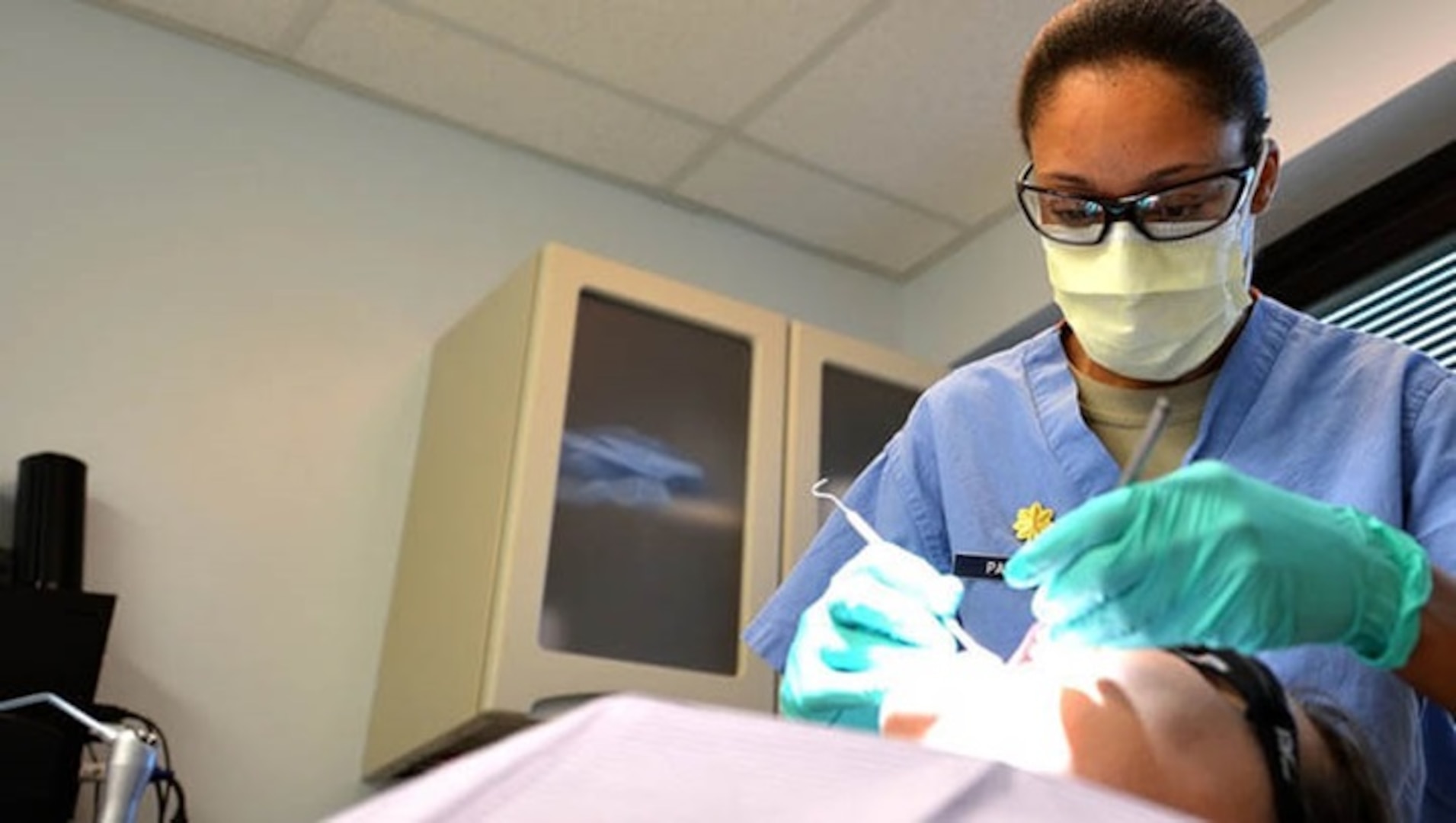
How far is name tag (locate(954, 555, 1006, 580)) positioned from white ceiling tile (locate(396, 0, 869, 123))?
1121mm

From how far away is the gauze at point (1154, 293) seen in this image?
3.79 ft

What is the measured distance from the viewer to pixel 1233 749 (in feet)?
2.52

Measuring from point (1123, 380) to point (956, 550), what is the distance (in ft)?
0.71

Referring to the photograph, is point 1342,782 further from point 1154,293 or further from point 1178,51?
point 1178,51

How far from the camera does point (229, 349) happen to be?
2107mm

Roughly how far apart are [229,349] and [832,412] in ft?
3.16

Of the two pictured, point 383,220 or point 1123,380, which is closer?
point 1123,380

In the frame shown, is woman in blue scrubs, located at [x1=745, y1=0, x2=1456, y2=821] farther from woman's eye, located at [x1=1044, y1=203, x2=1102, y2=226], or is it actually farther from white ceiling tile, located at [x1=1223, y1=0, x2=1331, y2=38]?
white ceiling tile, located at [x1=1223, y1=0, x2=1331, y2=38]

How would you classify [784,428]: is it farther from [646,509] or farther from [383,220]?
[383,220]

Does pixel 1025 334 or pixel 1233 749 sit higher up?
pixel 1025 334

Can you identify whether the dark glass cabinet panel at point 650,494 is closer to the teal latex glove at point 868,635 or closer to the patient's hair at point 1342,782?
the teal latex glove at point 868,635

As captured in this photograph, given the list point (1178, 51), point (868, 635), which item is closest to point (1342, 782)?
point (868, 635)

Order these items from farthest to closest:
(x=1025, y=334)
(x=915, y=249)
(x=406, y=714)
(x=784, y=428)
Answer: (x=915, y=249)
(x=1025, y=334)
(x=784, y=428)
(x=406, y=714)

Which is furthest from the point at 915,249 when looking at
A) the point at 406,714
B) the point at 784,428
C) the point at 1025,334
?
the point at 406,714
